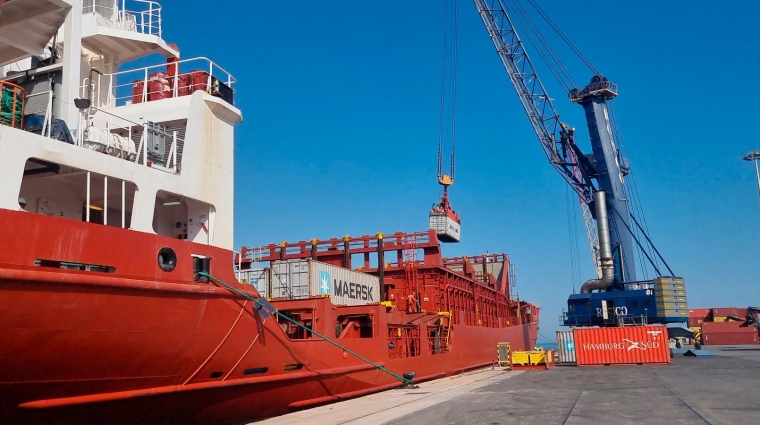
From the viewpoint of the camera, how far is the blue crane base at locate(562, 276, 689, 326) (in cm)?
3234

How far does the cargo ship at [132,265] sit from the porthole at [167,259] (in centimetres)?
2

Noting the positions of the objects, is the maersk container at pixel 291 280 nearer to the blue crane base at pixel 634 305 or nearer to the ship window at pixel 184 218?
the ship window at pixel 184 218

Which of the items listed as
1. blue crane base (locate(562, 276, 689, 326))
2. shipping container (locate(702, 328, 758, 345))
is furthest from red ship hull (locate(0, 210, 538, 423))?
shipping container (locate(702, 328, 758, 345))

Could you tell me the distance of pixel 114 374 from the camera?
9852 mm

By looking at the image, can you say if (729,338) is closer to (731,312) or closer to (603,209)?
(731,312)

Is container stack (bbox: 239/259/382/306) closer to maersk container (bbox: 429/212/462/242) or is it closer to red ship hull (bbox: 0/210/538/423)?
red ship hull (bbox: 0/210/538/423)

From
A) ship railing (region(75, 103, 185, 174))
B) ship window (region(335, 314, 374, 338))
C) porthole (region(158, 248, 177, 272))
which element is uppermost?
ship railing (region(75, 103, 185, 174))

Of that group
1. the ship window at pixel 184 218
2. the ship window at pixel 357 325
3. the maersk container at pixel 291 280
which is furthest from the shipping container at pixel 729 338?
the ship window at pixel 184 218

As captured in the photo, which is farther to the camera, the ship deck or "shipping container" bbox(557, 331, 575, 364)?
"shipping container" bbox(557, 331, 575, 364)

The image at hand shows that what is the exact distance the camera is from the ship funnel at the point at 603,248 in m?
34.7

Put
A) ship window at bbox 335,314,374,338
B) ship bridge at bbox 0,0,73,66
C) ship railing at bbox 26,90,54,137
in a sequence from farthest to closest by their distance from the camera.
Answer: ship window at bbox 335,314,374,338 < ship bridge at bbox 0,0,73,66 < ship railing at bbox 26,90,54,137

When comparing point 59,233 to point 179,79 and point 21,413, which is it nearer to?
point 21,413

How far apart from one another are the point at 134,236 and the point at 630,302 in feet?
97.5

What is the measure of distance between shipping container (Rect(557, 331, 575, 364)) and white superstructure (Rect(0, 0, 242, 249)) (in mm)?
21267
